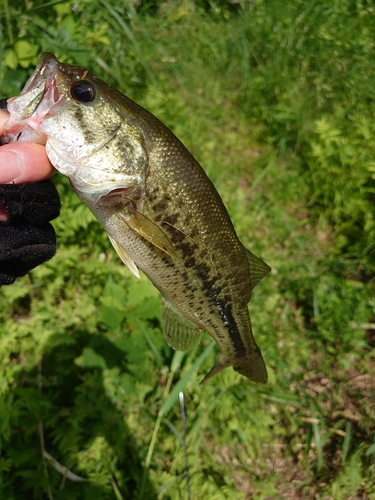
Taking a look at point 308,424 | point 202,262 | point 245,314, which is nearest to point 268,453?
point 308,424

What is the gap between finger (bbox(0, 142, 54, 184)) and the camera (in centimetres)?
145

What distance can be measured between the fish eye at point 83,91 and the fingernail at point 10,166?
1.17 feet

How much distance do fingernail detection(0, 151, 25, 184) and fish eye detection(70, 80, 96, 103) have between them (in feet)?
1.17

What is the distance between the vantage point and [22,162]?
58.4 inches

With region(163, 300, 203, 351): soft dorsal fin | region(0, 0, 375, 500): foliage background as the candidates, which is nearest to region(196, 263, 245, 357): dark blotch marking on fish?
region(163, 300, 203, 351): soft dorsal fin

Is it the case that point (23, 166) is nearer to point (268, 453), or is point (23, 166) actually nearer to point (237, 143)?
point (268, 453)

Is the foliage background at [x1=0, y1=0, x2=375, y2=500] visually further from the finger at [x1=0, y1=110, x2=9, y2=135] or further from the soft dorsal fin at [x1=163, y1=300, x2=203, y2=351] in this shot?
the finger at [x1=0, y1=110, x2=9, y2=135]

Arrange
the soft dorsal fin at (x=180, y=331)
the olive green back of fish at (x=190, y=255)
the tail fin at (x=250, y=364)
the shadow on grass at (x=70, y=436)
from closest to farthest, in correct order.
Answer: the olive green back of fish at (x=190, y=255)
the soft dorsal fin at (x=180, y=331)
the tail fin at (x=250, y=364)
the shadow on grass at (x=70, y=436)

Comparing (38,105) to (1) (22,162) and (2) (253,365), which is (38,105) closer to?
(1) (22,162)

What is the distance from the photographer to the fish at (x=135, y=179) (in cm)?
153

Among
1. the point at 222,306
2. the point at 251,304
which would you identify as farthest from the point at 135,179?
the point at 251,304

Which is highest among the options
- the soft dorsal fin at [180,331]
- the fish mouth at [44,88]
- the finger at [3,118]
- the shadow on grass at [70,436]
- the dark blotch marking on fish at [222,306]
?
the fish mouth at [44,88]

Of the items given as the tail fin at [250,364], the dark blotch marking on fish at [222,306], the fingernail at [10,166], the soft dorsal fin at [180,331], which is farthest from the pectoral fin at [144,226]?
the tail fin at [250,364]

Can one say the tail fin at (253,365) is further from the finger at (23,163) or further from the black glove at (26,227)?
the finger at (23,163)
